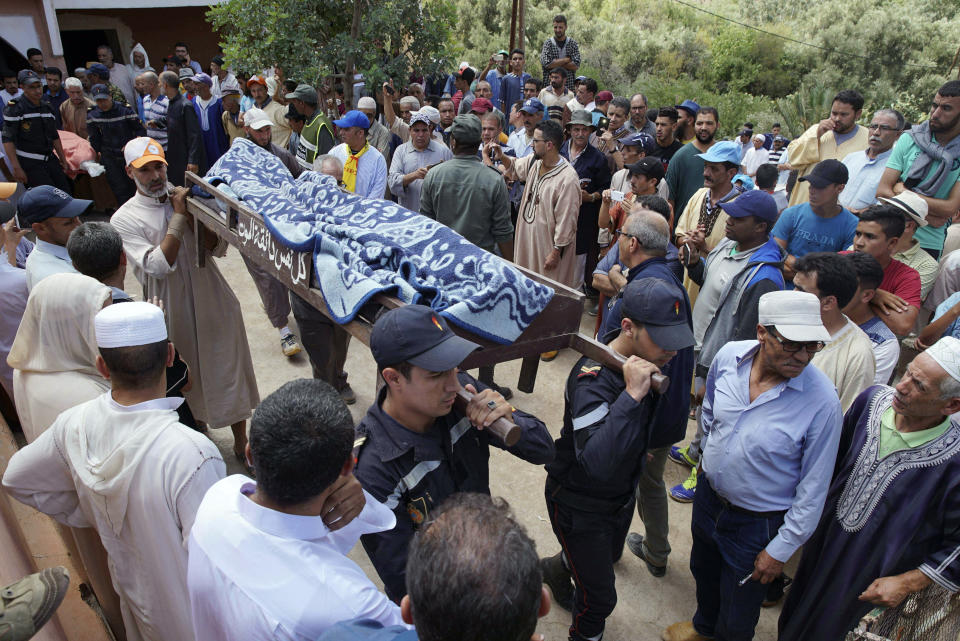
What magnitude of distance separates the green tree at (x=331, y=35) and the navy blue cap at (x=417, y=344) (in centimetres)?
574

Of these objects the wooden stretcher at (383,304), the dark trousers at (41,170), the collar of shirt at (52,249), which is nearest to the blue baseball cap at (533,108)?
the wooden stretcher at (383,304)

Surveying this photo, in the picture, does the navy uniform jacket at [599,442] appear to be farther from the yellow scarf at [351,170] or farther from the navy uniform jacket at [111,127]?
the navy uniform jacket at [111,127]

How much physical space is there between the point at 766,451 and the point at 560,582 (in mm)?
1349

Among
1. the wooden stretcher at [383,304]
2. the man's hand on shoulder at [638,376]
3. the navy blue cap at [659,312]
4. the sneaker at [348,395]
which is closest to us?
the man's hand on shoulder at [638,376]

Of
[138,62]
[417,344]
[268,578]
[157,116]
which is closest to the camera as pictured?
[268,578]

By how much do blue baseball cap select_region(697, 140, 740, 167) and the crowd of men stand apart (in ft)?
0.09

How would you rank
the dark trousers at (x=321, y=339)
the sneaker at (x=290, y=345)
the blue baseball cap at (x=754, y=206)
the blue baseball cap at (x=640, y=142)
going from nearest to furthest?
the blue baseball cap at (x=754, y=206), the dark trousers at (x=321, y=339), the sneaker at (x=290, y=345), the blue baseball cap at (x=640, y=142)

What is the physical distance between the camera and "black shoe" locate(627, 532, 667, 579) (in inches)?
134

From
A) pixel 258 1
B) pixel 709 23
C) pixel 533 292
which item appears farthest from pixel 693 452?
pixel 709 23

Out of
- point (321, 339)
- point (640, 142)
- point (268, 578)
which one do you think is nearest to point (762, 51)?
point (640, 142)

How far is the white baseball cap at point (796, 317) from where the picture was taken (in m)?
2.31

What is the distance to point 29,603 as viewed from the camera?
1299 millimetres

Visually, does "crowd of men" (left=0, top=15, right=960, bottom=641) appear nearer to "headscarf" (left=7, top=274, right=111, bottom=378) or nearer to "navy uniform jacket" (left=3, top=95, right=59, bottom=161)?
"headscarf" (left=7, top=274, right=111, bottom=378)

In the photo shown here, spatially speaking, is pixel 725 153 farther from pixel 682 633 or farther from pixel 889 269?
pixel 682 633
